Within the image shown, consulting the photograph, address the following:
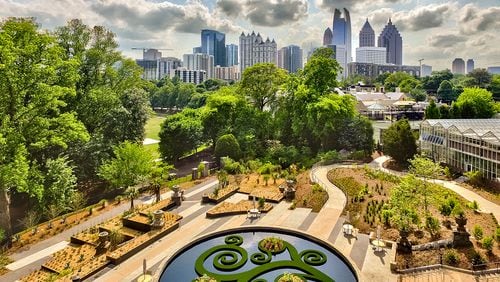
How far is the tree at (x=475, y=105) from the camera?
180 ft

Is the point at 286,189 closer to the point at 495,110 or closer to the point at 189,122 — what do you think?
the point at 189,122

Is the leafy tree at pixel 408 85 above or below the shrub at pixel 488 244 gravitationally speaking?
above

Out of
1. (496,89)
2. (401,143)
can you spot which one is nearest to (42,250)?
(401,143)

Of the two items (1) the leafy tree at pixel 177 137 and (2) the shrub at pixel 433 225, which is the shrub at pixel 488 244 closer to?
(2) the shrub at pixel 433 225

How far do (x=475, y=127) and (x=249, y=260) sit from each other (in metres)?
34.2

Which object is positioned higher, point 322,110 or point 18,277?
point 322,110

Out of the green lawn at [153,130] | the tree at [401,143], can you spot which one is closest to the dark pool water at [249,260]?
the tree at [401,143]

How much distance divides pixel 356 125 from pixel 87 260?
36.3m

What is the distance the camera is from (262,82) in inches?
1964

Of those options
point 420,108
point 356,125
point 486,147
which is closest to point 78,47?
point 356,125

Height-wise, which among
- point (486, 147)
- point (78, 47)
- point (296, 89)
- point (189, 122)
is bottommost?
point (486, 147)

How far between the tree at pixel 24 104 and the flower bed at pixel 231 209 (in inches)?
498

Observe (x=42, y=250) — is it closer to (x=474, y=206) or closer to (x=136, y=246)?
(x=136, y=246)

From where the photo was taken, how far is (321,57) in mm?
48500
